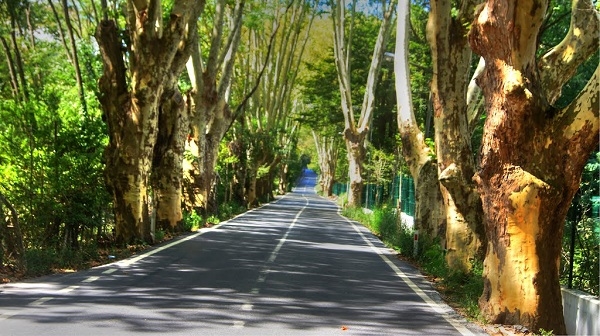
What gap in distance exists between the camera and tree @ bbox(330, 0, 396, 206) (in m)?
28.3

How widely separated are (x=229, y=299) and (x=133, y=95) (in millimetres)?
7215

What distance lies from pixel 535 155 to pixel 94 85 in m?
13.3

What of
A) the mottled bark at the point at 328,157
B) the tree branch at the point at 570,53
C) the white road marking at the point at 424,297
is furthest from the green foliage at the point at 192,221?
the mottled bark at the point at 328,157

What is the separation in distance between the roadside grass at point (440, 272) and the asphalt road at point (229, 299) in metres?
0.27

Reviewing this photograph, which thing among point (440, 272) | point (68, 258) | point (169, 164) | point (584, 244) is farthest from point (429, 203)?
point (68, 258)

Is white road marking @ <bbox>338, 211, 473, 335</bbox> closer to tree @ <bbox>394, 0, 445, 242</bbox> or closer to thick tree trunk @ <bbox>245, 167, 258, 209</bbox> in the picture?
tree @ <bbox>394, 0, 445, 242</bbox>

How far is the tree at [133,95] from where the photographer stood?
48.5ft

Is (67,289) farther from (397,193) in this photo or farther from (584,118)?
(397,193)

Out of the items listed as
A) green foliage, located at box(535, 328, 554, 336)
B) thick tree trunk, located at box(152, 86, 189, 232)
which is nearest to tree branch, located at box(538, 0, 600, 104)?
green foliage, located at box(535, 328, 554, 336)

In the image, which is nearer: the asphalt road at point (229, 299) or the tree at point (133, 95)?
the asphalt road at point (229, 299)

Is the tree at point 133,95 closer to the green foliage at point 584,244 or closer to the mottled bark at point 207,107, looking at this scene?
the mottled bark at point 207,107

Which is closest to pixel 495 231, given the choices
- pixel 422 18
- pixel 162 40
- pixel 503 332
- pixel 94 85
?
pixel 503 332

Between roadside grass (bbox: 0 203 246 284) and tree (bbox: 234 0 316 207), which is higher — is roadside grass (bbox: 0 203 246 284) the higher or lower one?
the lower one

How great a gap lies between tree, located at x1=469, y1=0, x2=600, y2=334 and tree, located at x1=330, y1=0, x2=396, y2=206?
1904 centimetres
